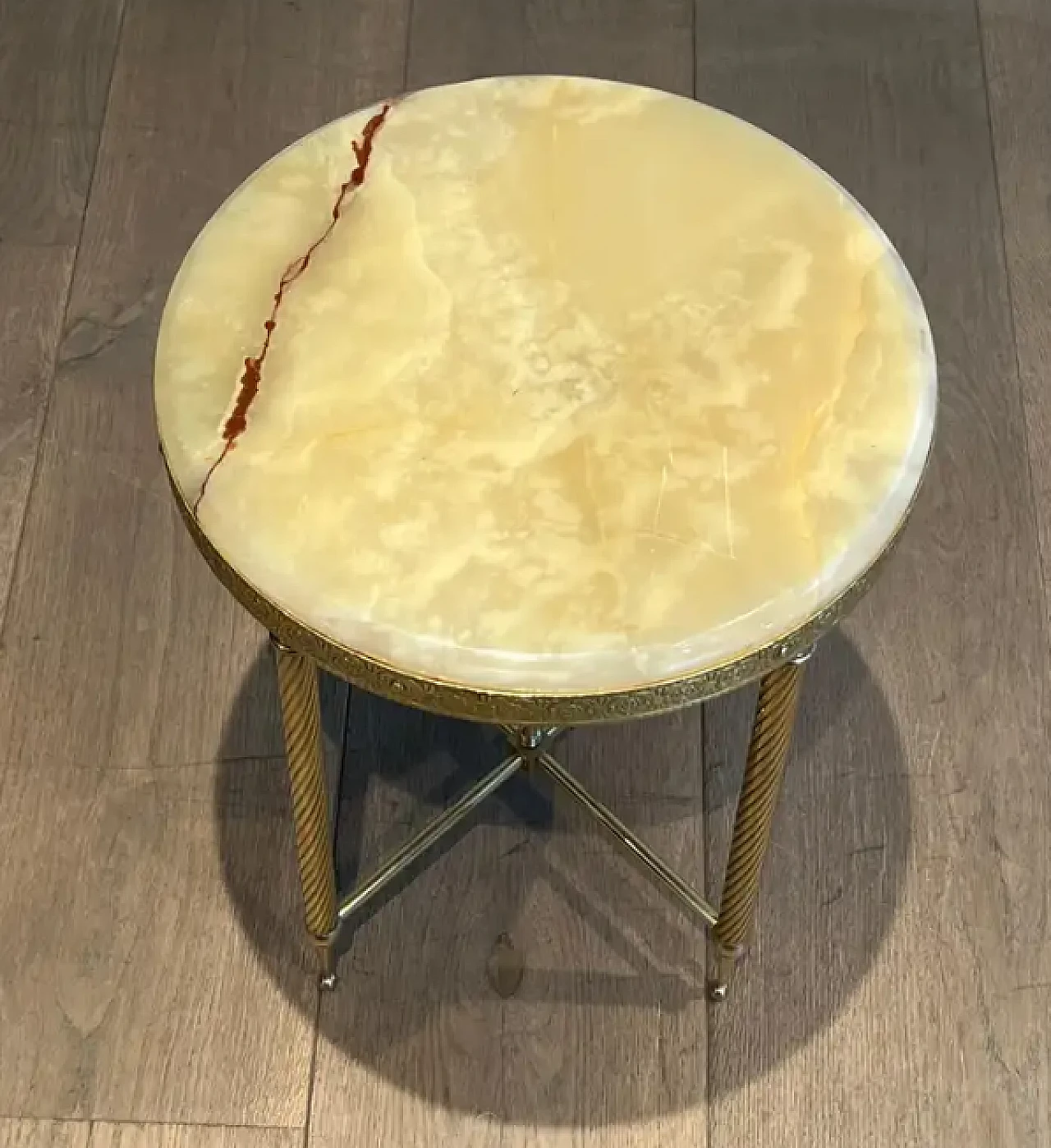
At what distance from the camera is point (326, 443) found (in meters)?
0.67

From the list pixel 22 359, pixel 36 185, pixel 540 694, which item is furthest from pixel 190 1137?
pixel 36 185

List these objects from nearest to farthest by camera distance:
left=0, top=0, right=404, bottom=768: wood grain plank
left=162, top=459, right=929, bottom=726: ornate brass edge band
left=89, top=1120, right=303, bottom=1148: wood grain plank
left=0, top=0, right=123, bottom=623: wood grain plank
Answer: left=162, top=459, right=929, bottom=726: ornate brass edge band, left=89, top=1120, right=303, bottom=1148: wood grain plank, left=0, top=0, right=404, bottom=768: wood grain plank, left=0, top=0, right=123, bottom=623: wood grain plank

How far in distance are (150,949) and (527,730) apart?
293 millimetres

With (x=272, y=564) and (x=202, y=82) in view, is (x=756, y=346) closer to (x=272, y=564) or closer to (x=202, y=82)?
(x=272, y=564)

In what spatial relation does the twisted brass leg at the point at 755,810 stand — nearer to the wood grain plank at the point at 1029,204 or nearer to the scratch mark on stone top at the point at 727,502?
the scratch mark on stone top at the point at 727,502

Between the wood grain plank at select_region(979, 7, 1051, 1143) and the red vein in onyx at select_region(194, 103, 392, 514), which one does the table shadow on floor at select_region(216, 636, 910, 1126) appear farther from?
the red vein in onyx at select_region(194, 103, 392, 514)

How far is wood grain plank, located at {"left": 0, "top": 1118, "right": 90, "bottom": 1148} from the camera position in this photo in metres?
0.91

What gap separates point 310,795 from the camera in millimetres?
811

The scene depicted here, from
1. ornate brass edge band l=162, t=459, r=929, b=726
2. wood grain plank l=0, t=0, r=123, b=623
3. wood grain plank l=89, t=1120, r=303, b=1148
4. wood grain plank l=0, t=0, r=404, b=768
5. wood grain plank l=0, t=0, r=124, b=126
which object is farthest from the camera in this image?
wood grain plank l=0, t=0, r=124, b=126

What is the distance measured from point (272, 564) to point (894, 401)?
0.30 meters

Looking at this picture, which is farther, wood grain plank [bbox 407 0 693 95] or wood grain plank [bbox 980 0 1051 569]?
wood grain plank [bbox 407 0 693 95]

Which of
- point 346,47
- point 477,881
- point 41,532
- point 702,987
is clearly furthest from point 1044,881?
point 346,47

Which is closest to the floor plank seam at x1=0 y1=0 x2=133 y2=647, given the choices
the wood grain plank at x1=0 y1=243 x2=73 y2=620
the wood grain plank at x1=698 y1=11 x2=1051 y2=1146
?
the wood grain plank at x1=0 y1=243 x2=73 y2=620

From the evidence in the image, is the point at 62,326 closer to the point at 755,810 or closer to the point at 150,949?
the point at 150,949
